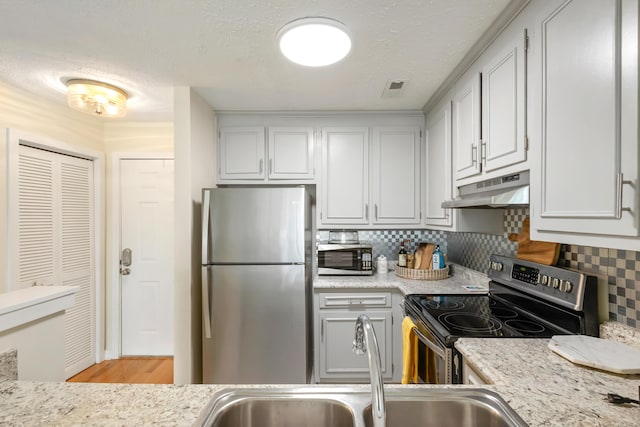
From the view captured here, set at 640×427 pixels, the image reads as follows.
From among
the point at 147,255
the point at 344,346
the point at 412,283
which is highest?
the point at 147,255

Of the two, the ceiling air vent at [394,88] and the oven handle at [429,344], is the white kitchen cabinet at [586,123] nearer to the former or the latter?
the oven handle at [429,344]

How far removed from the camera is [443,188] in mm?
2357

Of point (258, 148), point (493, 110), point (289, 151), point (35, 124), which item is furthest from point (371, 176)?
point (35, 124)

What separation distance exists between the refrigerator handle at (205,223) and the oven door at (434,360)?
4.88 ft

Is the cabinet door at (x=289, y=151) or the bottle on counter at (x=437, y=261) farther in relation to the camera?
the cabinet door at (x=289, y=151)

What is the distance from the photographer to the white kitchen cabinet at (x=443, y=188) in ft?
7.15

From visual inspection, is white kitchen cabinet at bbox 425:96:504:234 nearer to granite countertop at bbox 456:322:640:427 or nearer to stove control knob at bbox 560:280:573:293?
stove control knob at bbox 560:280:573:293

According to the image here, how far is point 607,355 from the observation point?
1.06 m

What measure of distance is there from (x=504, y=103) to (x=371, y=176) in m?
1.40

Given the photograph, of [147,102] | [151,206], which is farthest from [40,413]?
[151,206]

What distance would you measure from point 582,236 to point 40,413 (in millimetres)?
1643

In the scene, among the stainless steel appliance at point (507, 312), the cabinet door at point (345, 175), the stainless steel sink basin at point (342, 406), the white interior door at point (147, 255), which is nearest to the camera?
the stainless steel sink basin at point (342, 406)

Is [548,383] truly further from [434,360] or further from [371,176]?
[371,176]

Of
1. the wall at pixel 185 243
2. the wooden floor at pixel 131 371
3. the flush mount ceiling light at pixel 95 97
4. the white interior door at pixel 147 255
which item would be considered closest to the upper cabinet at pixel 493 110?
the wall at pixel 185 243
